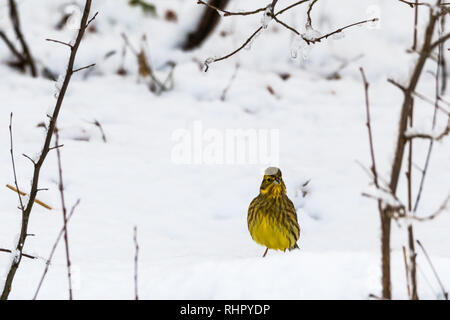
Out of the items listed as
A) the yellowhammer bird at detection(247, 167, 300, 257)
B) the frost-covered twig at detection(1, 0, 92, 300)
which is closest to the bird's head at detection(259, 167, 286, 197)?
the yellowhammer bird at detection(247, 167, 300, 257)

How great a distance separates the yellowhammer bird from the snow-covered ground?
0.56 ft

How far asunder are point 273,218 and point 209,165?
1344 mm

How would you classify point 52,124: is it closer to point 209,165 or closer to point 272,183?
point 272,183

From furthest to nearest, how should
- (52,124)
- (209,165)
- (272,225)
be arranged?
1. (209,165)
2. (272,225)
3. (52,124)

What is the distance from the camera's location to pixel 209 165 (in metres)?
4.69

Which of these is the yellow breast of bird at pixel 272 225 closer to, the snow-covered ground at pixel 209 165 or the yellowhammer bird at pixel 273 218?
the yellowhammer bird at pixel 273 218

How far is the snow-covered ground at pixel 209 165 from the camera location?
2.35m

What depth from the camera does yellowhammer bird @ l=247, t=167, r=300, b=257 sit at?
343 cm

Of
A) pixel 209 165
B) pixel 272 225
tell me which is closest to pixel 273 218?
pixel 272 225

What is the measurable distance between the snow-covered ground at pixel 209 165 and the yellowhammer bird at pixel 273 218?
170mm

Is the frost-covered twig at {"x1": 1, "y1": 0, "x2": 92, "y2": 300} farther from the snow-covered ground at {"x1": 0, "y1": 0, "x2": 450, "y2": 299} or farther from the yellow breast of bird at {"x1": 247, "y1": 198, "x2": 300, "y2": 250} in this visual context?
the yellow breast of bird at {"x1": 247, "y1": 198, "x2": 300, "y2": 250}
